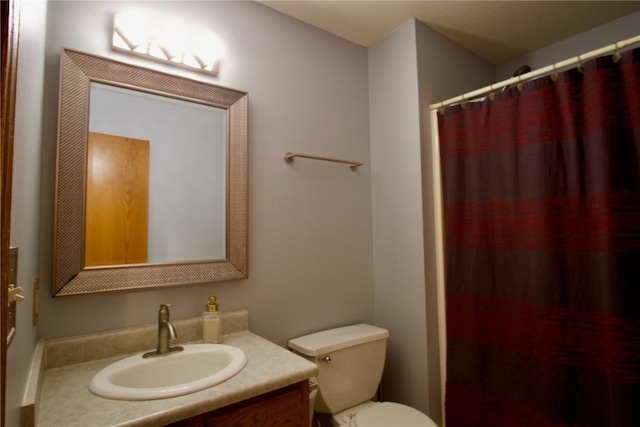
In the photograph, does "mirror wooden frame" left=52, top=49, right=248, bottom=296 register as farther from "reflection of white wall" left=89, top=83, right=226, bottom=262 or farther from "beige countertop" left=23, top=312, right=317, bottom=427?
"beige countertop" left=23, top=312, right=317, bottom=427

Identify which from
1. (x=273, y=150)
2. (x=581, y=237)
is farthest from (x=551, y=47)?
Result: (x=273, y=150)

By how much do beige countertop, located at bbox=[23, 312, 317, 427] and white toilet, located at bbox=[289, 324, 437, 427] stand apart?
0.35 metres

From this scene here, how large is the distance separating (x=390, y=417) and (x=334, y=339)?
40 centimetres

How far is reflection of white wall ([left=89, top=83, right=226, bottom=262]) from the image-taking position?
1.28m

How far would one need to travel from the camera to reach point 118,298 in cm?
124

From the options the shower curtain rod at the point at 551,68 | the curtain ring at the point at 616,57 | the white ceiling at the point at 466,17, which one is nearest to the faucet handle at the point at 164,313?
the white ceiling at the point at 466,17

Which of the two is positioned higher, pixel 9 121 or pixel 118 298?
pixel 9 121

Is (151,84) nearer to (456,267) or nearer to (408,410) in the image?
(456,267)

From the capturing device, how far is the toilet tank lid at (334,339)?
1511 mm

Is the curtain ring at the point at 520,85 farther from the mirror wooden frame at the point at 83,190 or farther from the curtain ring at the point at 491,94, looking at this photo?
the mirror wooden frame at the point at 83,190

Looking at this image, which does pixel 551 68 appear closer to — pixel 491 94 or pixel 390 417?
pixel 491 94

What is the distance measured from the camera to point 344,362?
1567 mm

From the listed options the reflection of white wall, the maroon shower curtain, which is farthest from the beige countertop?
the maroon shower curtain

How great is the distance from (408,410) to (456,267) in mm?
706
